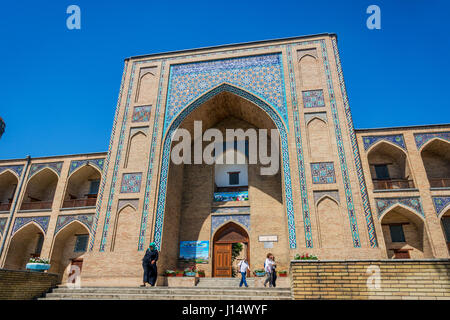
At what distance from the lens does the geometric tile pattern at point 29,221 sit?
12180mm

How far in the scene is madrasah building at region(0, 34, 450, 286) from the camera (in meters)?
9.02

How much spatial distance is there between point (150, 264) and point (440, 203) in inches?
353

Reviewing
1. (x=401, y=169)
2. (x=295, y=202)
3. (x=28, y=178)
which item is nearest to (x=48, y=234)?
(x=28, y=178)

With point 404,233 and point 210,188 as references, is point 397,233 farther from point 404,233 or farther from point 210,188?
point 210,188

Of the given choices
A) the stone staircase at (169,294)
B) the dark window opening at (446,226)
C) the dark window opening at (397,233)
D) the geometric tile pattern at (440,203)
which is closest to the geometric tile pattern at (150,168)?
the stone staircase at (169,294)

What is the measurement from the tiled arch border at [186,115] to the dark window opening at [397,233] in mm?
4287

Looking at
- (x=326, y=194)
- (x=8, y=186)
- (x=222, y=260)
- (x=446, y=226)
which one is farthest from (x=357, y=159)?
(x=8, y=186)

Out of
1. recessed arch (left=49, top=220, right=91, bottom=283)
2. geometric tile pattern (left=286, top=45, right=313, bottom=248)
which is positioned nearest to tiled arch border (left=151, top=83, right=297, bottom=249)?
geometric tile pattern (left=286, top=45, right=313, bottom=248)

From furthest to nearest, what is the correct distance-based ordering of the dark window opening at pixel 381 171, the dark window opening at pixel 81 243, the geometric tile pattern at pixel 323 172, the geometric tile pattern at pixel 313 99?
the dark window opening at pixel 81 243 < the dark window opening at pixel 381 171 < the geometric tile pattern at pixel 313 99 < the geometric tile pattern at pixel 323 172

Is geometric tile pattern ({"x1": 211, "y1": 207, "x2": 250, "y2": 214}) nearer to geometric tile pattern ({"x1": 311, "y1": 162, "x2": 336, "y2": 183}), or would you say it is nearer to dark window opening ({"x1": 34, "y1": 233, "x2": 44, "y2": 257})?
geometric tile pattern ({"x1": 311, "y1": 162, "x2": 336, "y2": 183})

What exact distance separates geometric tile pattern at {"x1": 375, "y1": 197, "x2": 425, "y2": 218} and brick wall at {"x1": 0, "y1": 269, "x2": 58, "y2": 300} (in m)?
9.39

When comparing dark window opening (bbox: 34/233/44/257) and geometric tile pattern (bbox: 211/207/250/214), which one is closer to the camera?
geometric tile pattern (bbox: 211/207/250/214)

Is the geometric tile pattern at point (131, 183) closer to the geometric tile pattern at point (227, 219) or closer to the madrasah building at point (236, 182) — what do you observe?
the madrasah building at point (236, 182)
